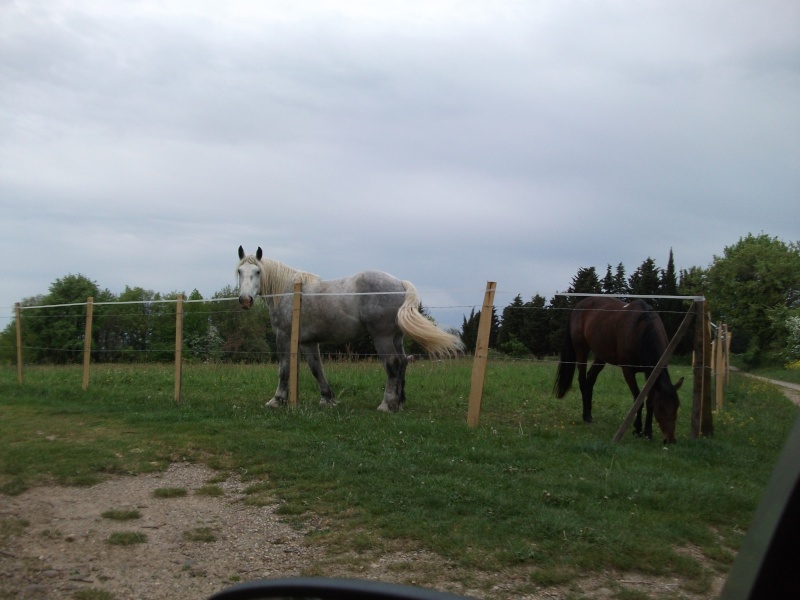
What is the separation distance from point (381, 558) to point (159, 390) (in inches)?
356

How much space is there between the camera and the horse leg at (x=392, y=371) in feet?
30.3

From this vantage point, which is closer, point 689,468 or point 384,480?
point 384,480

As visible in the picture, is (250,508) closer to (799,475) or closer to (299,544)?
(299,544)

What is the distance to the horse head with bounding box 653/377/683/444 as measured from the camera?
718 cm

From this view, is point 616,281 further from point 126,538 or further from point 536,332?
point 126,538

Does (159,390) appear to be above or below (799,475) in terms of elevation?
below

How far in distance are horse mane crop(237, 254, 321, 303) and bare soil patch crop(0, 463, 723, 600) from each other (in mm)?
4808


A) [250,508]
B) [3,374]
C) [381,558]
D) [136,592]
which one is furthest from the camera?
[3,374]

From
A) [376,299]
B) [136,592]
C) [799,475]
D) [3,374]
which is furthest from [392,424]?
[3,374]

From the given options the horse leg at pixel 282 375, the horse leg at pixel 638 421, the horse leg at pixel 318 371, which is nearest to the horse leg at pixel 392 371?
the horse leg at pixel 318 371

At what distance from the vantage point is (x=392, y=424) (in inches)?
305

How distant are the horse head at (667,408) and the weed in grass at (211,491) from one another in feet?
14.6

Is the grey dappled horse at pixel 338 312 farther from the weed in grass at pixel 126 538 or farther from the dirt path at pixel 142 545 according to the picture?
the weed in grass at pixel 126 538

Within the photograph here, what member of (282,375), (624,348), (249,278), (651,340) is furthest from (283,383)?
(651,340)
